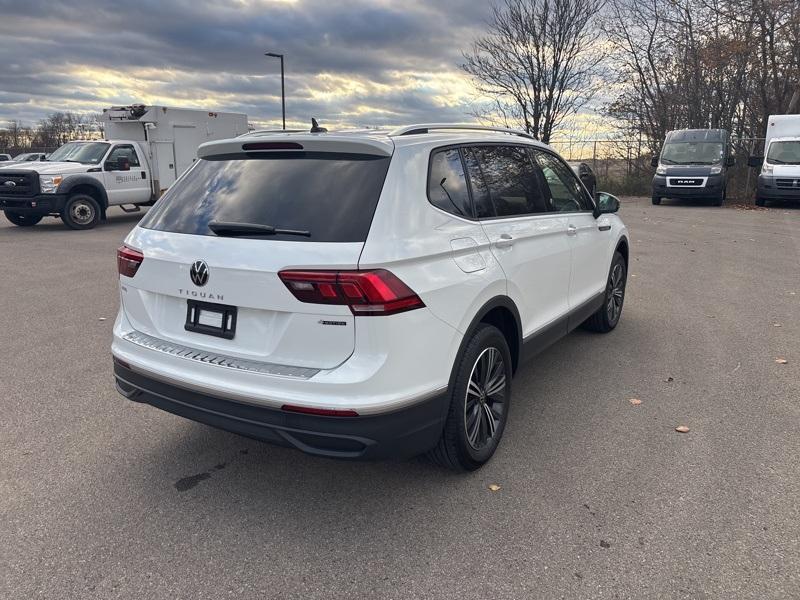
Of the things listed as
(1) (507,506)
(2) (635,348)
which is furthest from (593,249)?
(1) (507,506)

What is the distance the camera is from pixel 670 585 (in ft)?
8.24

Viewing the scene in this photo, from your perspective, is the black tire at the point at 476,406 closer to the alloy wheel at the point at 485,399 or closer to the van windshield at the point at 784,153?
the alloy wheel at the point at 485,399

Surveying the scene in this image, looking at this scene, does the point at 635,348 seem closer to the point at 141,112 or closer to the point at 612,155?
the point at 141,112

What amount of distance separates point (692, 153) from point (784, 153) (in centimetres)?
253

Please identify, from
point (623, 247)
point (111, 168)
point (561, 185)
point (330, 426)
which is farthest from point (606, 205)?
point (111, 168)

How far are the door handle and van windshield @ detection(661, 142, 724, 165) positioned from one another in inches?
721

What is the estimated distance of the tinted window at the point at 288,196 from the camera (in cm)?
274

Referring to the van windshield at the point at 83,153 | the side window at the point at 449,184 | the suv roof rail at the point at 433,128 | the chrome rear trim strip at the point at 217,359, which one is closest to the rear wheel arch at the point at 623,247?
the suv roof rail at the point at 433,128

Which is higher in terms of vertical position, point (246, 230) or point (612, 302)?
point (246, 230)

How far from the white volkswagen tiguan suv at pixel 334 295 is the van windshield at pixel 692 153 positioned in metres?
18.3

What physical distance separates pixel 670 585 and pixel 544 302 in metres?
1.98

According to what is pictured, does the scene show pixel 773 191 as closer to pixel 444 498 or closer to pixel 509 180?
pixel 509 180

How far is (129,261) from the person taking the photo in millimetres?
3254

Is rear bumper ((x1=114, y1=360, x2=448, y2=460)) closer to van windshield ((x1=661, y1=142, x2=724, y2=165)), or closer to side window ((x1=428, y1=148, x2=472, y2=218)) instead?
side window ((x1=428, y1=148, x2=472, y2=218))
